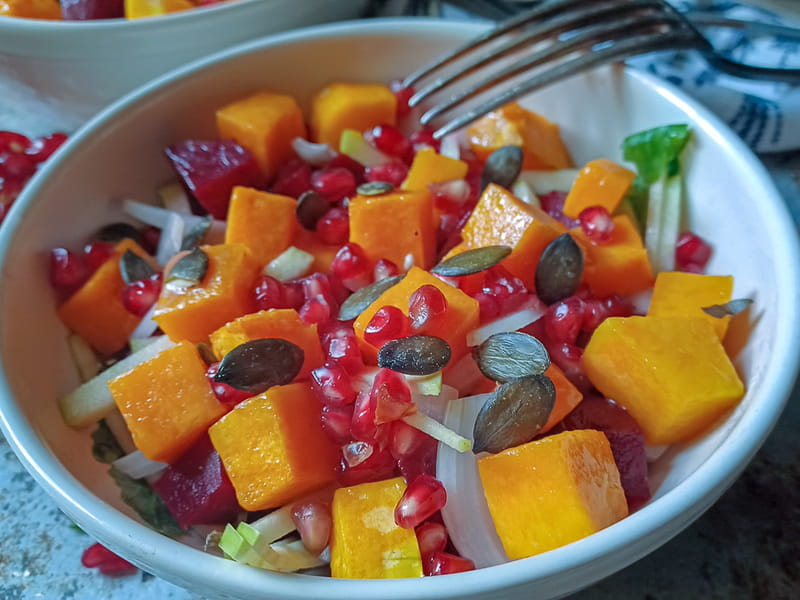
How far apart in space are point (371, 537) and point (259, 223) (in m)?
0.68

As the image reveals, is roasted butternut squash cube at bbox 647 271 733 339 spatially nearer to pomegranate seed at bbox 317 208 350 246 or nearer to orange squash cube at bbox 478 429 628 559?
orange squash cube at bbox 478 429 628 559

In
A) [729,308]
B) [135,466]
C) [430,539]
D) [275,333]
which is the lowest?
[135,466]

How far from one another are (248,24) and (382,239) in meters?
0.78

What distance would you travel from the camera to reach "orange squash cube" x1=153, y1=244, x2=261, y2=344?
48.7 inches

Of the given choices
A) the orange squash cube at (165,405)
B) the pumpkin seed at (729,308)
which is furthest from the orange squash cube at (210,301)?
the pumpkin seed at (729,308)

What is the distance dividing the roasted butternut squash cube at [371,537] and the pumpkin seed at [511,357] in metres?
0.22

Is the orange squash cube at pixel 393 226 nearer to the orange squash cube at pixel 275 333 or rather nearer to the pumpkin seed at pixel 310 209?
→ the pumpkin seed at pixel 310 209

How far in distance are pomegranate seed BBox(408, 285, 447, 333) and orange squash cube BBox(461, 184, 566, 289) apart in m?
0.24

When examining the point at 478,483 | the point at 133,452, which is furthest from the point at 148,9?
the point at 478,483

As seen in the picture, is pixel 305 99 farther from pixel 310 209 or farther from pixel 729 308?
pixel 729 308

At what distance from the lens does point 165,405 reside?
1.11 m

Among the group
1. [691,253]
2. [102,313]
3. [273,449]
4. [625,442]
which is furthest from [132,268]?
[691,253]

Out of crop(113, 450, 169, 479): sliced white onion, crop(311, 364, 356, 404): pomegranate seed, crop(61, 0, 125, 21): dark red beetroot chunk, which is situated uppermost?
crop(61, 0, 125, 21): dark red beetroot chunk

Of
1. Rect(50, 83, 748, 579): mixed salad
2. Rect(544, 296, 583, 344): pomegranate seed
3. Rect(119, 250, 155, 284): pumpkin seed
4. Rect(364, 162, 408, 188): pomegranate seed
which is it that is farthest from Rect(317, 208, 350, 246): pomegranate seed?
Rect(544, 296, 583, 344): pomegranate seed
